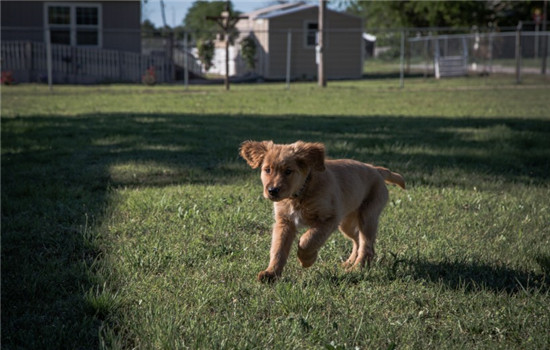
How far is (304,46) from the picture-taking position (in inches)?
1334

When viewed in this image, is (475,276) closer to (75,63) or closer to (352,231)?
(352,231)

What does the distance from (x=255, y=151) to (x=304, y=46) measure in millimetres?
30632

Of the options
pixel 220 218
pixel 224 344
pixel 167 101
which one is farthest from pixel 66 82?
pixel 224 344

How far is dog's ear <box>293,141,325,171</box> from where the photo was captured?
12.8 ft

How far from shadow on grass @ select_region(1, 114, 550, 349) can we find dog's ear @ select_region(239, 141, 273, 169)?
1284mm

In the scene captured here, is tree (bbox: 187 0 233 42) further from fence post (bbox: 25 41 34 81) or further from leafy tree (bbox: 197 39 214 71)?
fence post (bbox: 25 41 34 81)

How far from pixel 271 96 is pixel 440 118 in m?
7.76

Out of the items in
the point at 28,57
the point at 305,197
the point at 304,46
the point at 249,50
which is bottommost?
the point at 305,197

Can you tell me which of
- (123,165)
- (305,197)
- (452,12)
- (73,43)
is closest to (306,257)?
(305,197)

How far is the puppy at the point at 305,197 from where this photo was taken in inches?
150

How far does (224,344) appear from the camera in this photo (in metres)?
2.81

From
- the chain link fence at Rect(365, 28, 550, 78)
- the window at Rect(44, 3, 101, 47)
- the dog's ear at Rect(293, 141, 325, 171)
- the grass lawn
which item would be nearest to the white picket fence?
the window at Rect(44, 3, 101, 47)

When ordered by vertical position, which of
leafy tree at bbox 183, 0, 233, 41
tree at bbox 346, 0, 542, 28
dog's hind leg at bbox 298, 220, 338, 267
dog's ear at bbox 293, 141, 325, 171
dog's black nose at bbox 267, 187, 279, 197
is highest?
leafy tree at bbox 183, 0, 233, 41

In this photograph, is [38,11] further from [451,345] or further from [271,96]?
[451,345]
